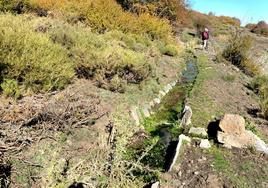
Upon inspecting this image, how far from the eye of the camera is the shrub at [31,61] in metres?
11.0

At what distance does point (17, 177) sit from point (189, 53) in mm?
22676

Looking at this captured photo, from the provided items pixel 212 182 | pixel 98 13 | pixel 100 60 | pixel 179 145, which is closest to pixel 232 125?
pixel 179 145

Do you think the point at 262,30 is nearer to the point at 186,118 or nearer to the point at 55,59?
the point at 186,118

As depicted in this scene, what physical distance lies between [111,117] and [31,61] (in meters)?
3.04

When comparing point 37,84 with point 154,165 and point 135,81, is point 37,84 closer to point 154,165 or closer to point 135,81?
point 154,165

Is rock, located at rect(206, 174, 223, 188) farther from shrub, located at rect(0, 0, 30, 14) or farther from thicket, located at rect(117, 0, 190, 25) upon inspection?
thicket, located at rect(117, 0, 190, 25)

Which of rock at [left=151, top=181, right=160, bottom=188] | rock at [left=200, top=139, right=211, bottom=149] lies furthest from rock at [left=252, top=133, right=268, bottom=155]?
rock at [left=151, top=181, right=160, bottom=188]

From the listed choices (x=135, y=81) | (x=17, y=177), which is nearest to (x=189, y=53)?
(x=135, y=81)

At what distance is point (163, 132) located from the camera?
39.8 feet

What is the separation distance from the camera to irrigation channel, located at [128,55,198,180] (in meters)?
9.95

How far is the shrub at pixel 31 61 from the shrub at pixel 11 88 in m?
0.45

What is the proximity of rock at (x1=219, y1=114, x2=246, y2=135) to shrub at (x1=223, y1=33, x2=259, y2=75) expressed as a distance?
15.4m

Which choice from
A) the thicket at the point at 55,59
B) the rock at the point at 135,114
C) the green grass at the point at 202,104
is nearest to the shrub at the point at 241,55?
the green grass at the point at 202,104

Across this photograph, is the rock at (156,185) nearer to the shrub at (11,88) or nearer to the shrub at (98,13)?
the shrub at (11,88)
